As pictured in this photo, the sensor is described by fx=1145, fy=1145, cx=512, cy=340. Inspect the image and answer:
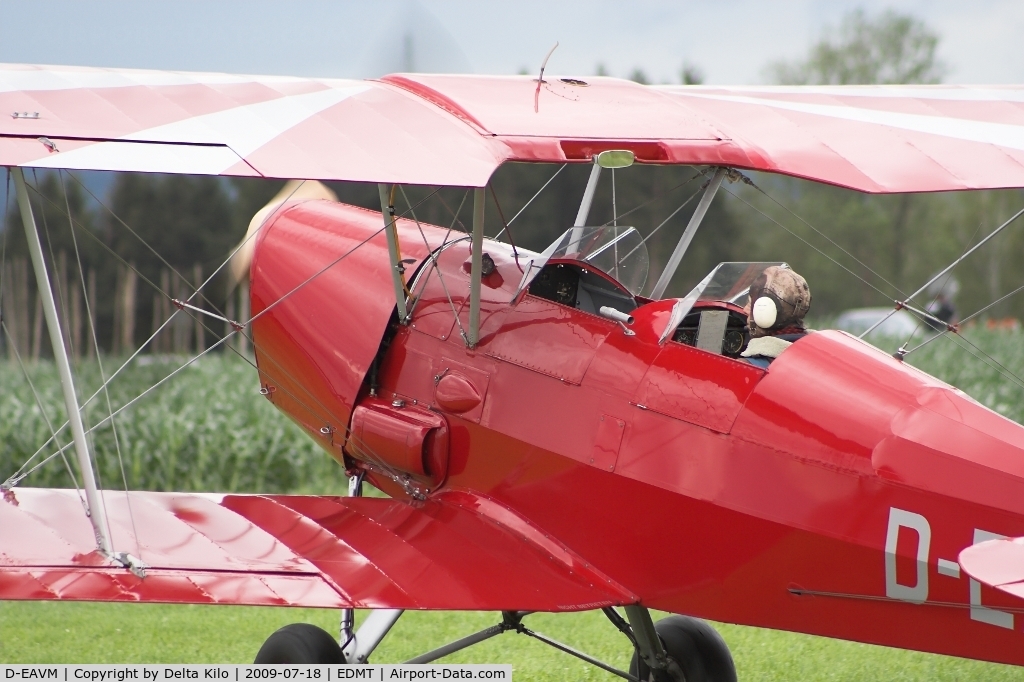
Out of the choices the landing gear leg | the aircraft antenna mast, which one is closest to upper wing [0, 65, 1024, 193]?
the aircraft antenna mast

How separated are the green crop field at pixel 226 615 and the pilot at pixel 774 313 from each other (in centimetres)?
232

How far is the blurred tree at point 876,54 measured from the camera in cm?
4178

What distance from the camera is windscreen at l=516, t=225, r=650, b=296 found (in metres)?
4.53

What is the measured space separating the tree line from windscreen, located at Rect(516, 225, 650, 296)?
99 centimetres

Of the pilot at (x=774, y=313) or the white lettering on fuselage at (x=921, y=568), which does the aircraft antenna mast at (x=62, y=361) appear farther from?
the white lettering on fuselage at (x=921, y=568)

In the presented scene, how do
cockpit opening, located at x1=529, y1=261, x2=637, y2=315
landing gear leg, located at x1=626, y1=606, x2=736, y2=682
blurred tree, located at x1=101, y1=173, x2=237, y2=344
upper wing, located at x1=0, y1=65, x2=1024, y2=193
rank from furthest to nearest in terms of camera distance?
blurred tree, located at x1=101, y1=173, x2=237, y2=344
landing gear leg, located at x1=626, y1=606, x2=736, y2=682
cockpit opening, located at x1=529, y1=261, x2=637, y2=315
upper wing, located at x1=0, y1=65, x2=1024, y2=193

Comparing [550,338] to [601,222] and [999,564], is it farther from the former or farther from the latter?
[601,222]

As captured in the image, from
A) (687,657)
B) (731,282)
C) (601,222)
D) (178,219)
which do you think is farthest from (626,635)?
(178,219)

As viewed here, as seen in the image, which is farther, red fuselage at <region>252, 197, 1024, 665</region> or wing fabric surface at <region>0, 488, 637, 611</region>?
wing fabric surface at <region>0, 488, 637, 611</region>

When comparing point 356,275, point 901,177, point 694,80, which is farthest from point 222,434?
point 694,80

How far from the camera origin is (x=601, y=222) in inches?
1035

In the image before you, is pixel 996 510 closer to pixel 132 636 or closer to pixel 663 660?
pixel 663 660

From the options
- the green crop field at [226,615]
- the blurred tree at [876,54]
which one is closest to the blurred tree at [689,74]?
the blurred tree at [876,54]

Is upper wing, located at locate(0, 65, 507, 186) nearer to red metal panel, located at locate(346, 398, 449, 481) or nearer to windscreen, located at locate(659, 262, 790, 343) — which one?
windscreen, located at locate(659, 262, 790, 343)
